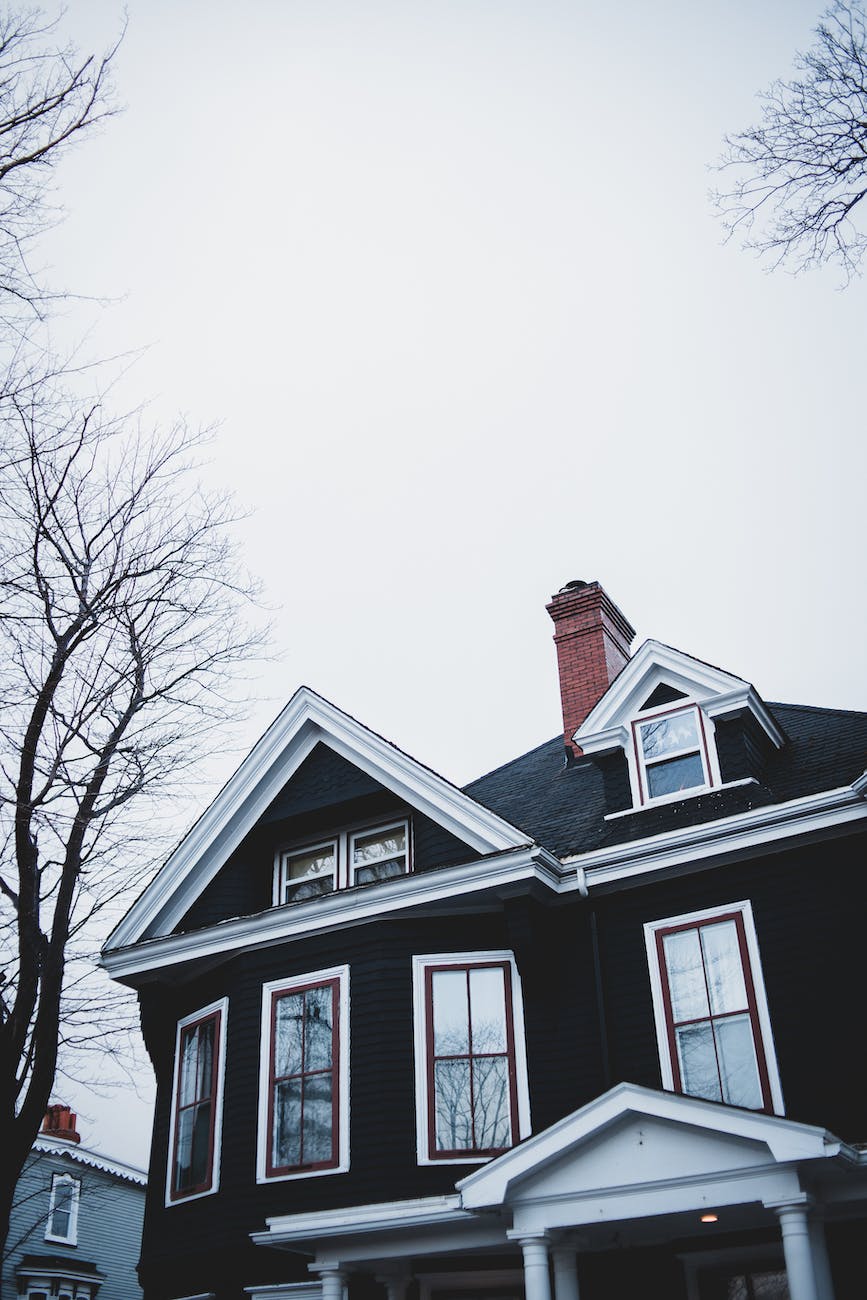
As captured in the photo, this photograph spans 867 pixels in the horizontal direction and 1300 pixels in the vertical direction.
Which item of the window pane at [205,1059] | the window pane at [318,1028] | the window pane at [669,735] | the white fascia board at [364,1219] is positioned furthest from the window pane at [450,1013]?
the window pane at [669,735]

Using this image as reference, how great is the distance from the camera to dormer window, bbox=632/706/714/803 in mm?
13836

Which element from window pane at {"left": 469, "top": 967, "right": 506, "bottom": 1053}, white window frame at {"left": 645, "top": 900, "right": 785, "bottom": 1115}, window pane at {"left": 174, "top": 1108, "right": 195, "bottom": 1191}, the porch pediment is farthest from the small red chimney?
the porch pediment

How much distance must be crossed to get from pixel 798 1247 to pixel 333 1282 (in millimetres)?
4691

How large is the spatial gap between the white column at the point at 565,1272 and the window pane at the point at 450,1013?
2.58 metres

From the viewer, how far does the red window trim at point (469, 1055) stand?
12180 mm

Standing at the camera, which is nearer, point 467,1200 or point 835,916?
point 467,1200

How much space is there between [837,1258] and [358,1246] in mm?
4404

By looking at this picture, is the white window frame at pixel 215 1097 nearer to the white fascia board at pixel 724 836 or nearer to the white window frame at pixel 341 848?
the white window frame at pixel 341 848

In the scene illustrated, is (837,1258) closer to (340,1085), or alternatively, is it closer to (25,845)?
(340,1085)

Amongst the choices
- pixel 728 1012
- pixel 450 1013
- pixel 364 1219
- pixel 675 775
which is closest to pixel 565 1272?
pixel 364 1219

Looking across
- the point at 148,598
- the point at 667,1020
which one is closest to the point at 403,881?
the point at 667,1020

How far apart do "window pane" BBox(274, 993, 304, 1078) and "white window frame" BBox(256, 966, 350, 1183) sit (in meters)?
0.10

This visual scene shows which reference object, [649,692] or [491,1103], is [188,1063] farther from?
[649,692]

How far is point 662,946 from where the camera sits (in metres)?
12.4
